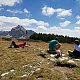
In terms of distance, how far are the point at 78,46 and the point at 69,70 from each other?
8631mm

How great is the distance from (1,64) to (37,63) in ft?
11.0

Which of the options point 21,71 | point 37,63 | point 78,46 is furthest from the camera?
point 78,46

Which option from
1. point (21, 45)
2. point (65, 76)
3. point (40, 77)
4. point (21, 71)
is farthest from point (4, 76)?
point (21, 45)

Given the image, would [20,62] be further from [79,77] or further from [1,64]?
[79,77]

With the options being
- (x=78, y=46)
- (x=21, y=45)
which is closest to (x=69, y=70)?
(x=78, y=46)

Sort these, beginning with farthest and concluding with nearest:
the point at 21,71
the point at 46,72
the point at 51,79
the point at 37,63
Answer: the point at 37,63
the point at 21,71
the point at 46,72
the point at 51,79

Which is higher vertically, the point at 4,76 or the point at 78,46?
the point at 78,46

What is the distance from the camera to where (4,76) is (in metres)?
16.6

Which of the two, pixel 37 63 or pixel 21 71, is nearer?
pixel 21 71

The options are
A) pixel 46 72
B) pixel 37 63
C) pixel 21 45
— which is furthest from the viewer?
pixel 21 45

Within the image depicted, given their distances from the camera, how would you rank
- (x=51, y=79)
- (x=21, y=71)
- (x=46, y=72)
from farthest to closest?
(x=21, y=71)
(x=46, y=72)
(x=51, y=79)

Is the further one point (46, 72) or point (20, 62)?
point (20, 62)

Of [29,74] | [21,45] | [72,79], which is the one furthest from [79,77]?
[21,45]

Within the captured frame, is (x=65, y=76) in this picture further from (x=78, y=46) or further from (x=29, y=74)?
(x=78, y=46)
